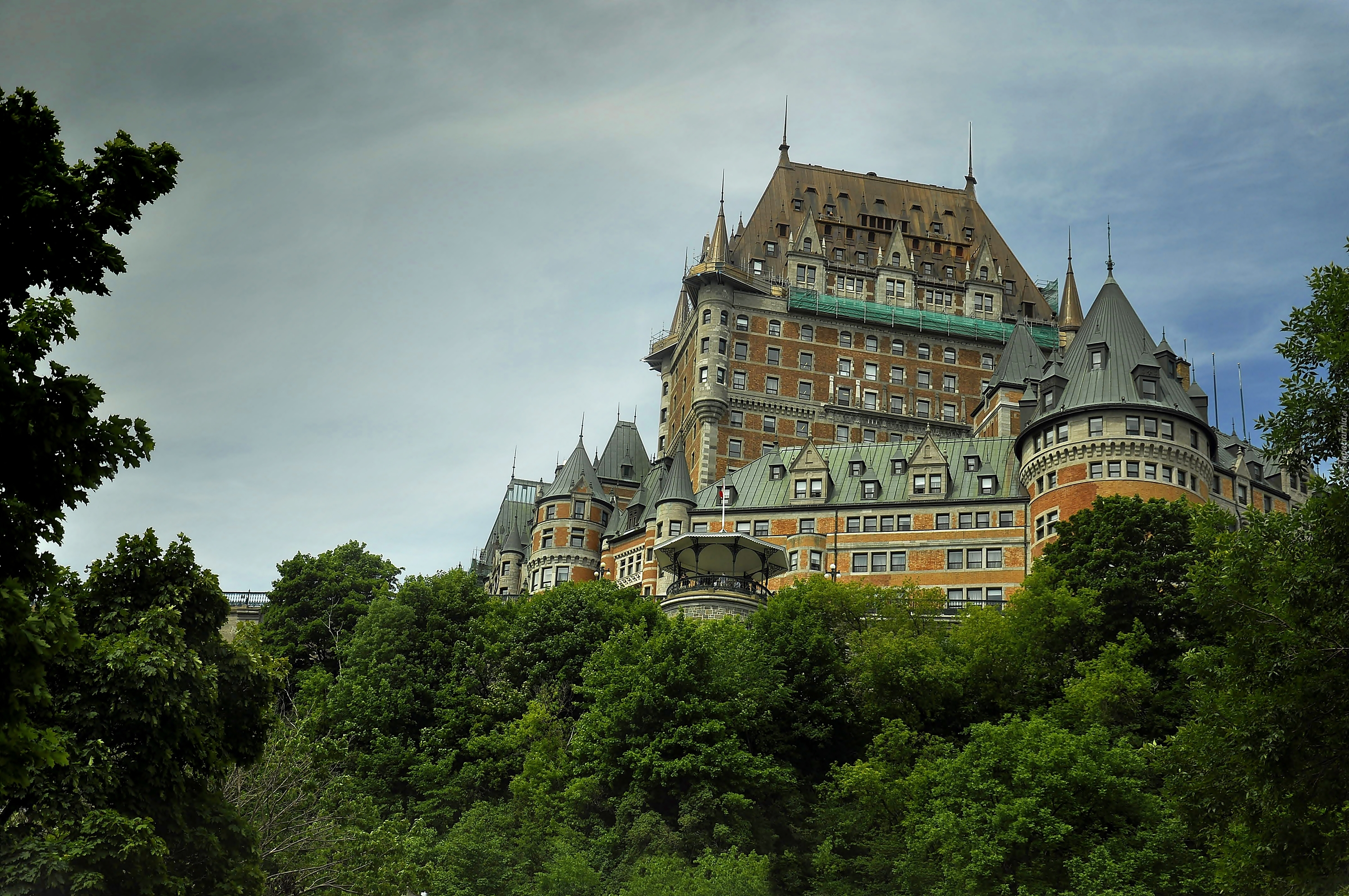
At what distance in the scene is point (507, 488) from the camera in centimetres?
15212

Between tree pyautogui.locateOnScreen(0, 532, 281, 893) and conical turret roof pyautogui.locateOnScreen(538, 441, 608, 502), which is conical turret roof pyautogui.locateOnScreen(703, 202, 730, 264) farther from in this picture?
tree pyautogui.locateOnScreen(0, 532, 281, 893)

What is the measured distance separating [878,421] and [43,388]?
350 feet

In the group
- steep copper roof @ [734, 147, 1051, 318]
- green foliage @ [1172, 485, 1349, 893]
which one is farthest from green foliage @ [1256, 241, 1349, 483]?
steep copper roof @ [734, 147, 1051, 318]

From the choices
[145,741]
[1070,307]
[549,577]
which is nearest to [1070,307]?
[1070,307]

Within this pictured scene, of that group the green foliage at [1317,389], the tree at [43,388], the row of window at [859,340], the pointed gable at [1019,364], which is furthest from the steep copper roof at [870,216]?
the tree at [43,388]

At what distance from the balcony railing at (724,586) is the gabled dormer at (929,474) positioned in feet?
63.1

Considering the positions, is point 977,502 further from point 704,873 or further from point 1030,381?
point 704,873

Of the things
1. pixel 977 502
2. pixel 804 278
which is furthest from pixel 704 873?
pixel 804 278

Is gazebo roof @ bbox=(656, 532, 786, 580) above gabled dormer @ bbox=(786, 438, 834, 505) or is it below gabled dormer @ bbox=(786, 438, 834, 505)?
below

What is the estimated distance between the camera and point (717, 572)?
82.4 metres

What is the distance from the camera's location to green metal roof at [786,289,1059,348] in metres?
126

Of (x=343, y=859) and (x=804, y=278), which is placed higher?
(x=804, y=278)

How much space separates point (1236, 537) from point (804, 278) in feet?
325

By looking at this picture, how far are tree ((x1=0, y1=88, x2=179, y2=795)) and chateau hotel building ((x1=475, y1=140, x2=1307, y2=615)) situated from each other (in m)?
59.1
